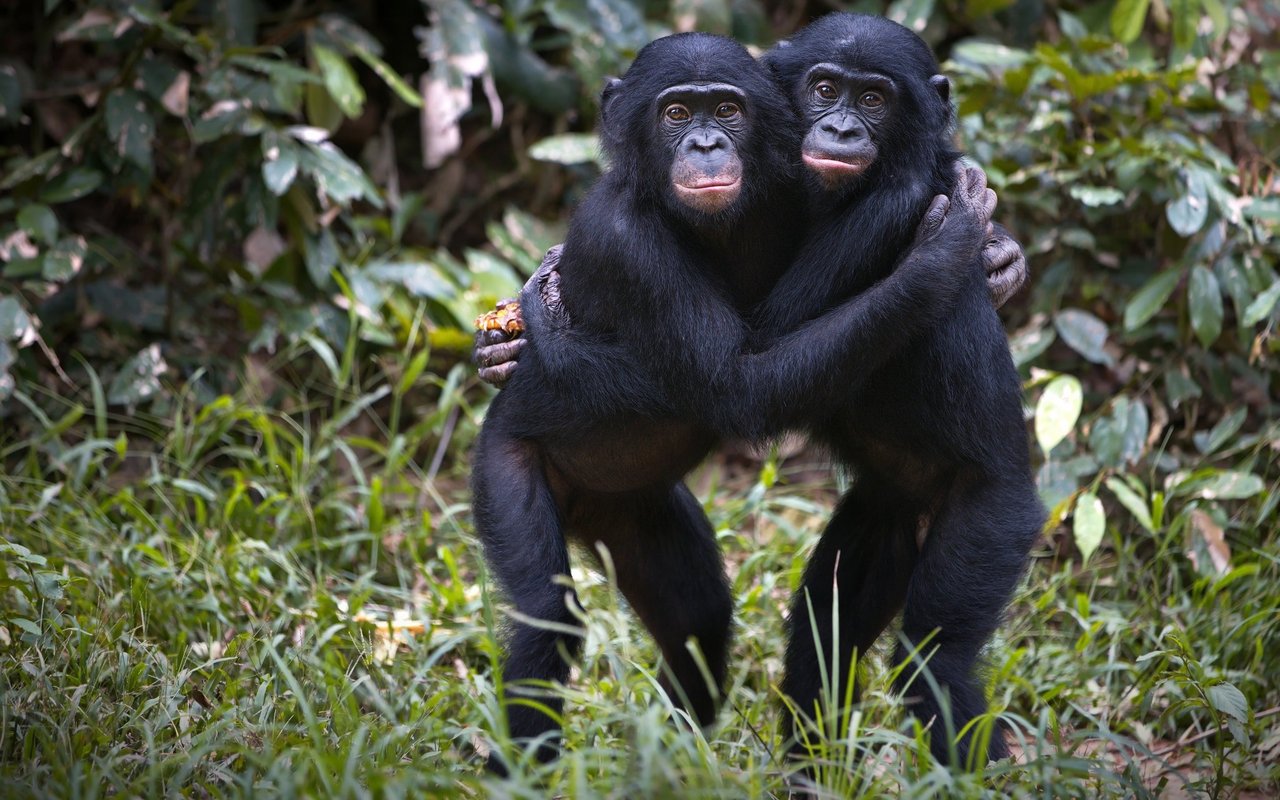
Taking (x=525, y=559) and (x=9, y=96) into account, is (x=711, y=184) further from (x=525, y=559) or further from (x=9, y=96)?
(x=9, y=96)

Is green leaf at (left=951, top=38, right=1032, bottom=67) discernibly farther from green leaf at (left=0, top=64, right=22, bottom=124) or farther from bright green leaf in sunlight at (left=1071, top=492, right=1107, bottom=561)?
green leaf at (left=0, top=64, right=22, bottom=124)

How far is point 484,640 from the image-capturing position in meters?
4.46

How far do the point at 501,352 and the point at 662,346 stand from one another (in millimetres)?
789

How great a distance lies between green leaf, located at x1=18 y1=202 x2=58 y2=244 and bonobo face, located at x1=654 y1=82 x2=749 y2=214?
3.36m

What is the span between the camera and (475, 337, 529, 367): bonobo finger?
461 cm

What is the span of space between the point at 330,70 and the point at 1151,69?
163 inches

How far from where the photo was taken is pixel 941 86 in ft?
14.3

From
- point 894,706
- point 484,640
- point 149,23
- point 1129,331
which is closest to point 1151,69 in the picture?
point 1129,331

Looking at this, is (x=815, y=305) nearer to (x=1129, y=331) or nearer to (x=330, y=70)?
(x=1129, y=331)

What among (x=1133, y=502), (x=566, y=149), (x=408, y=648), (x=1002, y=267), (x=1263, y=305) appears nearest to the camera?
(x=1002, y=267)

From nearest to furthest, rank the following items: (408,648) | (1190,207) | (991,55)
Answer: (408,648)
(1190,207)
(991,55)

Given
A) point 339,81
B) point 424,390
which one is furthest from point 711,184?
point 424,390

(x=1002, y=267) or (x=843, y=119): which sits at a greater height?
(x=843, y=119)

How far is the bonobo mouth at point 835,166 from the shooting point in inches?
160
